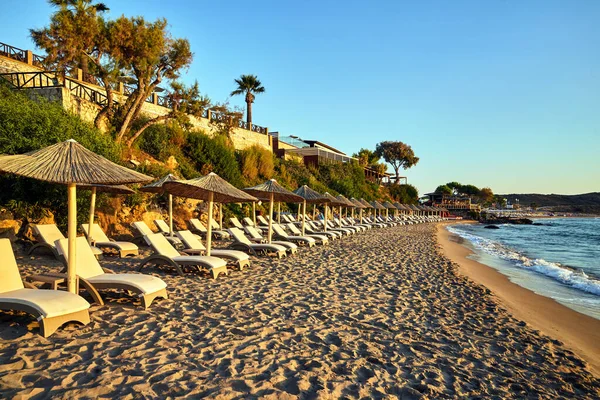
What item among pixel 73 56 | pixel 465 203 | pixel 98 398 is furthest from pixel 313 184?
pixel 465 203

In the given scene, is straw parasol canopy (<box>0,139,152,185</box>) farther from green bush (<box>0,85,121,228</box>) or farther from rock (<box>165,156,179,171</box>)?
rock (<box>165,156,179,171</box>)

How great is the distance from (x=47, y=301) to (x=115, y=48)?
45.8 ft

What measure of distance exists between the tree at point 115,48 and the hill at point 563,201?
142523 mm

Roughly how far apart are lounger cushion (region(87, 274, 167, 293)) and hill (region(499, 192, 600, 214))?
150526 mm

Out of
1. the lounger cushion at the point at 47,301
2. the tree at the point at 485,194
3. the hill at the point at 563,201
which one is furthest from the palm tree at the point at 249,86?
the hill at the point at 563,201

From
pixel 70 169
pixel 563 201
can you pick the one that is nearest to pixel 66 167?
pixel 70 169

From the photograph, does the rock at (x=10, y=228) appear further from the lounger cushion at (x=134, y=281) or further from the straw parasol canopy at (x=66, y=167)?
the straw parasol canopy at (x=66, y=167)

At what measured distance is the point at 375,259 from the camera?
10664 mm

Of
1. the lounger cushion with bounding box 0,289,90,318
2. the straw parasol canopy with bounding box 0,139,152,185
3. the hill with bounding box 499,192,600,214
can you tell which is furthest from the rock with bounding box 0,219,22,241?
the hill with bounding box 499,192,600,214

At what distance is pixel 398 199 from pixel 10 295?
2005 inches

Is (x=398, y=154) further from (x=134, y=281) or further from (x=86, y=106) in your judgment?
(x=134, y=281)

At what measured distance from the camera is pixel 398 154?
6912 centimetres

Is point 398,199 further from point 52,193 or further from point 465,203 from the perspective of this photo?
point 52,193

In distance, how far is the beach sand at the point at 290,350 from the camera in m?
3.12
